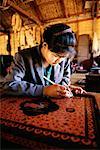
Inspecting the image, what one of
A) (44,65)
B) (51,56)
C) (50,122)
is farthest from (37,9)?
(50,122)

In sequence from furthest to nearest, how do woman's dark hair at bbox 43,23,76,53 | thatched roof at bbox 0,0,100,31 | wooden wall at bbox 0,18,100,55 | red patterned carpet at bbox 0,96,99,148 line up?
1. wooden wall at bbox 0,18,100,55
2. thatched roof at bbox 0,0,100,31
3. woman's dark hair at bbox 43,23,76,53
4. red patterned carpet at bbox 0,96,99,148

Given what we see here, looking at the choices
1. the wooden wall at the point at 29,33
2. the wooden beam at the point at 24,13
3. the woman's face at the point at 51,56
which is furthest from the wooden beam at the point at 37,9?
the woman's face at the point at 51,56

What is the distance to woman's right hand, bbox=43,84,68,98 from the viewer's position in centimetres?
157

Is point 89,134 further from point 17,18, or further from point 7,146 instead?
point 17,18

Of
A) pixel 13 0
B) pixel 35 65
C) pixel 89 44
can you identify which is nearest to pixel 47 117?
pixel 35 65

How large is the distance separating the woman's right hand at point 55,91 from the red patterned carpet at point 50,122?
7 cm

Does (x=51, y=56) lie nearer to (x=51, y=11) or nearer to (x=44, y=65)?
(x=44, y=65)

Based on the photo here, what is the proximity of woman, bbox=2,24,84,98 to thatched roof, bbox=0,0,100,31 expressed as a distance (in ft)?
18.4

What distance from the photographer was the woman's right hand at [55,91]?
1.57 metres

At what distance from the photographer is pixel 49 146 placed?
796 millimetres

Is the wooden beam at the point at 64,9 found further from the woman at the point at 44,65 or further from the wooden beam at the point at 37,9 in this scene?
the woman at the point at 44,65

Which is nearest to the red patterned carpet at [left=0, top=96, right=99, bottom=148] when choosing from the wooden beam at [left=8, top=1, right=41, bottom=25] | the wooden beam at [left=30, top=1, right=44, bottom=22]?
the wooden beam at [left=8, top=1, right=41, bottom=25]

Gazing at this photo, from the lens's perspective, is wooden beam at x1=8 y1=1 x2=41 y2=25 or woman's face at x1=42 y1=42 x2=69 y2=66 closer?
woman's face at x1=42 y1=42 x2=69 y2=66

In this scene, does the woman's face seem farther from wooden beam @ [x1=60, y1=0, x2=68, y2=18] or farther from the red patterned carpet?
wooden beam @ [x1=60, y1=0, x2=68, y2=18]
